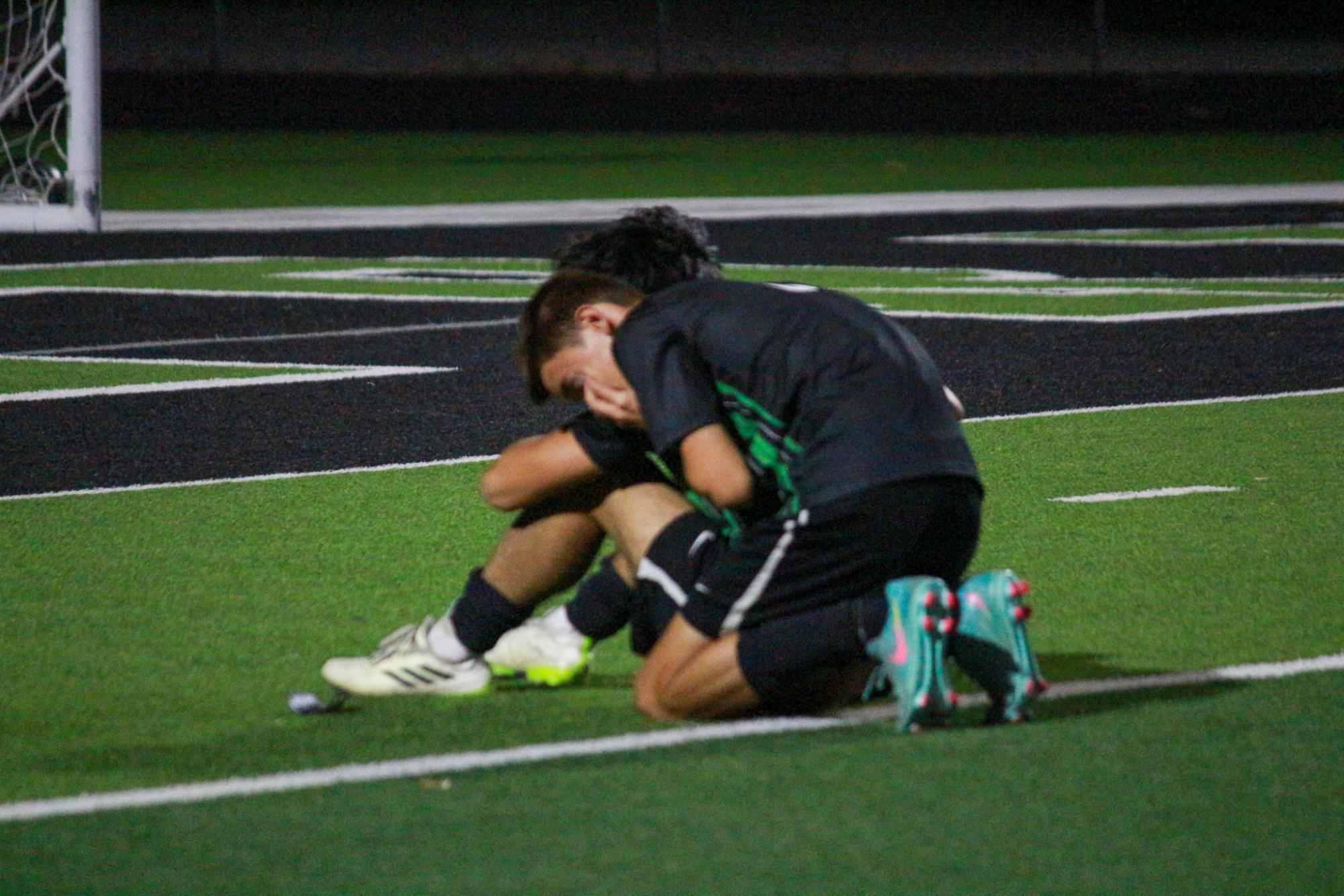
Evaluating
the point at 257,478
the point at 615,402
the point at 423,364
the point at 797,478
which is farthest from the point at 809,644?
the point at 423,364

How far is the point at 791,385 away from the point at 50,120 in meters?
17.2

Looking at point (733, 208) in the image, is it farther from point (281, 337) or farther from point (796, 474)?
point (796, 474)

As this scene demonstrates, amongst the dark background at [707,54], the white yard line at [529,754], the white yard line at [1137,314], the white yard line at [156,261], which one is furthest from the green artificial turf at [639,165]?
the white yard line at [529,754]

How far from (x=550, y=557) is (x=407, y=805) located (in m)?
1.05

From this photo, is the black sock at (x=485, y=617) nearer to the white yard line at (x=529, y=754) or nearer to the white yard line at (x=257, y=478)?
the white yard line at (x=529, y=754)

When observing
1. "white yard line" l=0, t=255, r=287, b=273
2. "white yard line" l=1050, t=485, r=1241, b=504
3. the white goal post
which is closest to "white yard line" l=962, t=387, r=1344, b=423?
"white yard line" l=1050, t=485, r=1241, b=504

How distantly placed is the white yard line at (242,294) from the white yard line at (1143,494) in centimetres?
707

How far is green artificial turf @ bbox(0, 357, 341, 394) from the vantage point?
1177 cm

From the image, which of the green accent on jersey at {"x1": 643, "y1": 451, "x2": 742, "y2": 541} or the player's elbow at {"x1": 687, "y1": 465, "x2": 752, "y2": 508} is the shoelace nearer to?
the green accent on jersey at {"x1": 643, "y1": 451, "x2": 742, "y2": 541}

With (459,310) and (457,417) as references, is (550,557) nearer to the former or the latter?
(457,417)

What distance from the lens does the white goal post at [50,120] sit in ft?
65.2

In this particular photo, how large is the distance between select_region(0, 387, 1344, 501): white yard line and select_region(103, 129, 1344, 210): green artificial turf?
13.2 meters

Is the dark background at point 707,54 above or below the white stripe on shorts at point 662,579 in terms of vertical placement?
below

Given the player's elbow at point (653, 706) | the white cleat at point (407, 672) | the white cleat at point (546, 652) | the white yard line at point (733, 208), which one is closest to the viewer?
the player's elbow at point (653, 706)
